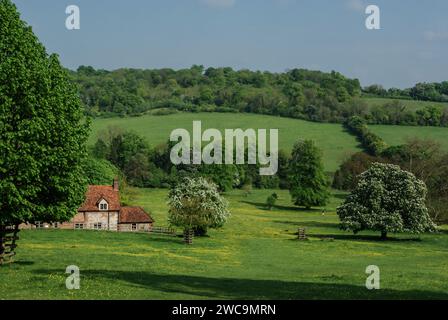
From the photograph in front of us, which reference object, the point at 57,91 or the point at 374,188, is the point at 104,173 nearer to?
the point at 374,188

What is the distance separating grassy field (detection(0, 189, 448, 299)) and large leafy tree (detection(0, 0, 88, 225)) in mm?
4081

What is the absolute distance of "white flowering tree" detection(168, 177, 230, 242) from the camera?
72.1 m

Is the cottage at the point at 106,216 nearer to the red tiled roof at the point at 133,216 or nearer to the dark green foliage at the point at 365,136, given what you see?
the red tiled roof at the point at 133,216

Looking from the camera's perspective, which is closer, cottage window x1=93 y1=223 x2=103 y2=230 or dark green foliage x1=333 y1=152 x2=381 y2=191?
cottage window x1=93 y1=223 x2=103 y2=230

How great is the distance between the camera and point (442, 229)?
89.4m

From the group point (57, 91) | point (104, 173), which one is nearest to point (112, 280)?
point (57, 91)

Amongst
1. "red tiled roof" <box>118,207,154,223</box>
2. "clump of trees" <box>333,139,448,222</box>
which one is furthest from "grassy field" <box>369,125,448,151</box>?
"red tiled roof" <box>118,207,154,223</box>

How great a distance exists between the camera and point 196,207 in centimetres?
7269

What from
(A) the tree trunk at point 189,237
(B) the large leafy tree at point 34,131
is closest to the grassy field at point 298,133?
(A) the tree trunk at point 189,237


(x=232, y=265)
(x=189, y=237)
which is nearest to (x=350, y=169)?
(x=189, y=237)

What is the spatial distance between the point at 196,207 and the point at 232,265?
90.3 ft

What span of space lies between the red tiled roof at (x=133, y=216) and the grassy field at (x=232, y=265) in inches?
399

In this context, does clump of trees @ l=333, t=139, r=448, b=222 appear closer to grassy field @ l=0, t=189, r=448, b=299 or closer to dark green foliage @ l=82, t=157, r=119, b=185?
grassy field @ l=0, t=189, r=448, b=299
